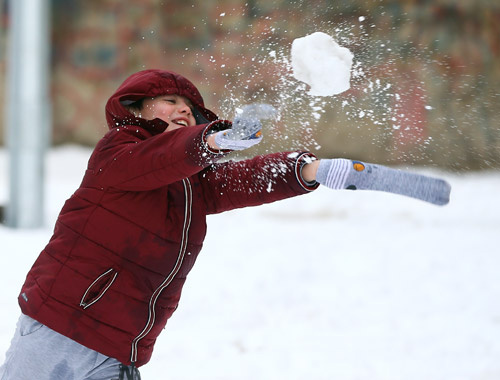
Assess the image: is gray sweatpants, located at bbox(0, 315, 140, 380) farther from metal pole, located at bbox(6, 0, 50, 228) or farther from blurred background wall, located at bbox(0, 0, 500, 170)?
blurred background wall, located at bbox(0, 0, 500, 170)

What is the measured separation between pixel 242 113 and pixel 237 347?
2.05 m

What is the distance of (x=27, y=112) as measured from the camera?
5105 millimetres

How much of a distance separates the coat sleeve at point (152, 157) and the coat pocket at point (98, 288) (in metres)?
0.23

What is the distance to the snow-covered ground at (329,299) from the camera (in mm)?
3145

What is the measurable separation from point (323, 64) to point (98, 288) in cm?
98

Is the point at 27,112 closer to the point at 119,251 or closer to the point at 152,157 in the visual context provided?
the point at 119,251

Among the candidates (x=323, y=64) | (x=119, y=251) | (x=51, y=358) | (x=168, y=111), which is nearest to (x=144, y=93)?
(x=168, y=111)

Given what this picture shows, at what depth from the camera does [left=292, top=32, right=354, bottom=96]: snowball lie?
2.05 meters

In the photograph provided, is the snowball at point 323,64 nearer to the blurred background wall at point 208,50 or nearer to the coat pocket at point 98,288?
the coat pocket at point 98,288

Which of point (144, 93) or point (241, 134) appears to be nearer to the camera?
point (241, 134)

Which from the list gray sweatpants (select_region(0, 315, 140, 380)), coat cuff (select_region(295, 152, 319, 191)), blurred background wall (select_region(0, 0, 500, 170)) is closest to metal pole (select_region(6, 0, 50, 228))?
blurred background wall (select_region(0, 0, 500, 170))

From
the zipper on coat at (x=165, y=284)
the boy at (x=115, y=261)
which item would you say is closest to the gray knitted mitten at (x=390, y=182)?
the boy at (x=115, y=261)

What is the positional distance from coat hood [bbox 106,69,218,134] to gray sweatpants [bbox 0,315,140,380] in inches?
23.1

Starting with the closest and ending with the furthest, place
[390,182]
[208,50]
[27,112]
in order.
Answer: [390,182]
[27,112]
[208,50]
